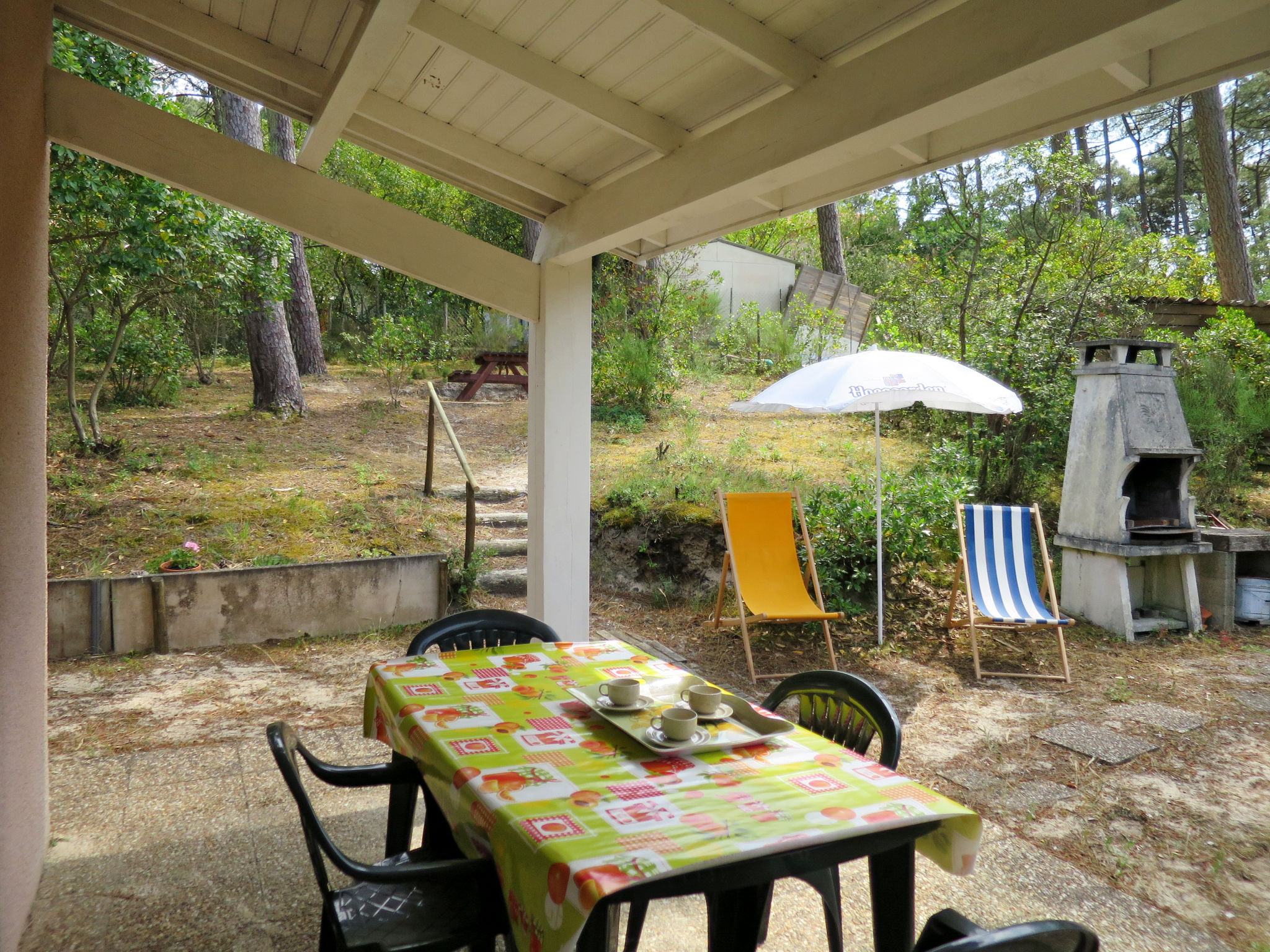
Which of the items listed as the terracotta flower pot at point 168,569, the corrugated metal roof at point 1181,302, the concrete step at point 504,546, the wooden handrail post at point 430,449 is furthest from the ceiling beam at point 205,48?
the corrugated metal roof at point 1181,302

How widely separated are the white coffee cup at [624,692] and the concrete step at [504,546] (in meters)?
4.36

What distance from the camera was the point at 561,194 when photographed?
11.8ft

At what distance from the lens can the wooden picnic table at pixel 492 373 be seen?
37.7 feet

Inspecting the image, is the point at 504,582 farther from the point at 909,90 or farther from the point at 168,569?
the point at 909,90

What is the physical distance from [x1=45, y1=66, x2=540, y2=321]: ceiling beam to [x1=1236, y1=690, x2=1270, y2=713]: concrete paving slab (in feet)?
13.8

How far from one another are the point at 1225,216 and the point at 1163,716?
8.78 m

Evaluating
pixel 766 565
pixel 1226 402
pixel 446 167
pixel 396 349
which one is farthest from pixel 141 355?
pixel 1226 402

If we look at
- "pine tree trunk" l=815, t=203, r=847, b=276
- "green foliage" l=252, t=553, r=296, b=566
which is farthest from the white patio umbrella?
"pine tree trunk" l=815, t=203, r=847, b=276

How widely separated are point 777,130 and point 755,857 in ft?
6.33

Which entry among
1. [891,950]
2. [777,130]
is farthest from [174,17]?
[891,950]

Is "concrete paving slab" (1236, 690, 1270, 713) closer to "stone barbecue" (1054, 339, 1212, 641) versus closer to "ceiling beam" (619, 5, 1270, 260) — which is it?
"stone barbecue" (1054, 339, 1212, 641)

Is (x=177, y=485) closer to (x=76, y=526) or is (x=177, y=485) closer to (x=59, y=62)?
(x=76, y=526)

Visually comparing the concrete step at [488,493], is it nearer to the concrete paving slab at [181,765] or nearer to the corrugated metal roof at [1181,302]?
the concrete paving slab at [181,765]

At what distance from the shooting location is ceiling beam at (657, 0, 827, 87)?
2.19 m
